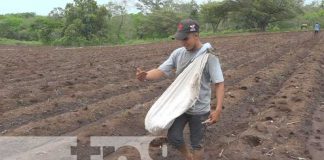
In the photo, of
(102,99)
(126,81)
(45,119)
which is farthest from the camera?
(126,81)

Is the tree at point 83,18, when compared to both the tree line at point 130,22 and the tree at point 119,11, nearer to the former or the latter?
the tree line at point 130,22

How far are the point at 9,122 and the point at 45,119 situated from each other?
55 centimetres

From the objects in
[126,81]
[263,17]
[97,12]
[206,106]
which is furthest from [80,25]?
[206,106]

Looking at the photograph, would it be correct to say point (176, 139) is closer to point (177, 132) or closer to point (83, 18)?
point (177, 132)

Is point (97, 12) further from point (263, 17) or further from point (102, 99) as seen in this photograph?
point (102, 99)

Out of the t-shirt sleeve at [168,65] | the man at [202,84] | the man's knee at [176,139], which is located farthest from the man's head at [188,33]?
the man's knee at [176,139]

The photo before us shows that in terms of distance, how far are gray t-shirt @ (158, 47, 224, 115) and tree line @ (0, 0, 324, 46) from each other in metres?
Answer: 32.3

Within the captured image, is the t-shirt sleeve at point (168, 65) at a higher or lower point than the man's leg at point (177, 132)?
higher

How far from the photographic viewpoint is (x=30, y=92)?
400 inches

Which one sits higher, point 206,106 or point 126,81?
point 206,106

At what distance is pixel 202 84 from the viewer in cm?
457

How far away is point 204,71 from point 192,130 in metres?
0.56

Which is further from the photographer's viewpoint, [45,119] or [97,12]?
[97,12]

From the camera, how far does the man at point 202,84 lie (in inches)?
172
